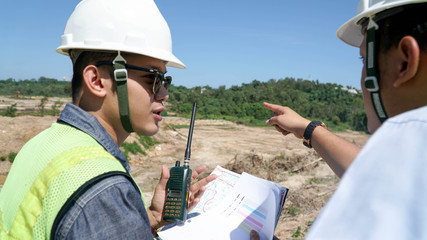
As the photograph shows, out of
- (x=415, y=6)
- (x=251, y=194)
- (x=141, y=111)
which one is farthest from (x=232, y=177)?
(x=415, y=6)

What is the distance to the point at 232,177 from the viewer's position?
7.10ft

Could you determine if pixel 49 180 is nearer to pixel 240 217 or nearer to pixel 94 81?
pixel 94 81

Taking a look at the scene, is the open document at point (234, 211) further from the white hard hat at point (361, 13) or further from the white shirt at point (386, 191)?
the white shirt at point (386, 191)

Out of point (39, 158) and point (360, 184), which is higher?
point (360, 184)

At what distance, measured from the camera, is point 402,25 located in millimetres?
989

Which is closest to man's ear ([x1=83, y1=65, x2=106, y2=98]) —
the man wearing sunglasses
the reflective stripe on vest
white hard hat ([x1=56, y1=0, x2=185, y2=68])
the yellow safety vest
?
the man wearing sunglasses

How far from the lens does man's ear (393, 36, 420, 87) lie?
0.86 metres

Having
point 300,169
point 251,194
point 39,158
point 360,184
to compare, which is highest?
point 360,184

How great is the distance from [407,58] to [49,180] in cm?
125

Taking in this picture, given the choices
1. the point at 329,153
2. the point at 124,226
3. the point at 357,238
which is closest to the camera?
the point at 357,238

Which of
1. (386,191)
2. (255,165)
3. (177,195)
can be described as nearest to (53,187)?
(177,195)

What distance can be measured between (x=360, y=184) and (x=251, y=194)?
1426 mm

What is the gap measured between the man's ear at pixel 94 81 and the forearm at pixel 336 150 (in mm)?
1268

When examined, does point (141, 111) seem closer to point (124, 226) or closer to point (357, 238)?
point (124, 226)
